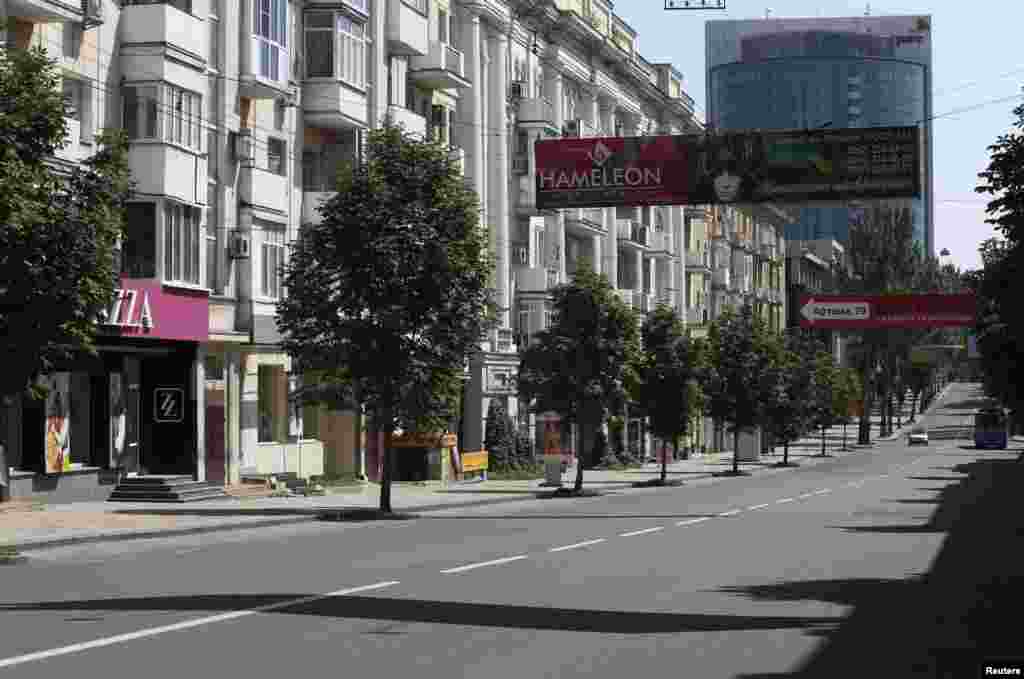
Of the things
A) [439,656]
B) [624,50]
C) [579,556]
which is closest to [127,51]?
[579,556]

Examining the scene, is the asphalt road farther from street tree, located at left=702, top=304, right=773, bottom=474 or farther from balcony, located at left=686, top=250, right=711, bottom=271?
balcony, located at left=686, top=250, right=711, bottom=271

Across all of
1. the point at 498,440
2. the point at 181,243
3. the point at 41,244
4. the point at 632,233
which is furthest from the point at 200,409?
the point at 632,233

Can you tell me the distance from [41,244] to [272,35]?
22546mm

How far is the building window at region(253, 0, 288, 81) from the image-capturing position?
4214 cm

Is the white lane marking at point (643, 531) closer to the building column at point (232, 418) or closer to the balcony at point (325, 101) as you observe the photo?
the building column at point (232, 418)

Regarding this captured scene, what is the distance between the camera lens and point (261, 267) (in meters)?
42.9

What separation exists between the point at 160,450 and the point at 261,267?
20.3 ft

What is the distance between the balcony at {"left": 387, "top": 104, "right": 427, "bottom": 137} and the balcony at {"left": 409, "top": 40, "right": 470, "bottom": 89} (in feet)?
4.18

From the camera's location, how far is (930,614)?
13.6 metres

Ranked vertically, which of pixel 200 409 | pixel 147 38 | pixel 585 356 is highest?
pixel 147 38

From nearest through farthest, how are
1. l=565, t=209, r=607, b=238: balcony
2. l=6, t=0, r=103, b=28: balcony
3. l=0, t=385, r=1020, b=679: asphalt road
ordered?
l=0, t=385, r=1020, b=679: asphalt road, l=6, t=0, r=103, b=28: balcony, l=565, t=209, r=607, b=238: balcony

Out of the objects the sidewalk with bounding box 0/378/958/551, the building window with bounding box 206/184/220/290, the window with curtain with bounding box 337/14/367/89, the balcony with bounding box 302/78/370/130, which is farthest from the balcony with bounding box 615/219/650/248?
the building window with bounding box 206/184/220/290

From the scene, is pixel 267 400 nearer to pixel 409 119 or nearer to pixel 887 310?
pixel 409 119

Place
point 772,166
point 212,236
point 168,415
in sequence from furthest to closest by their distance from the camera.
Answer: point 212,236, point 772,166, point 168,415
